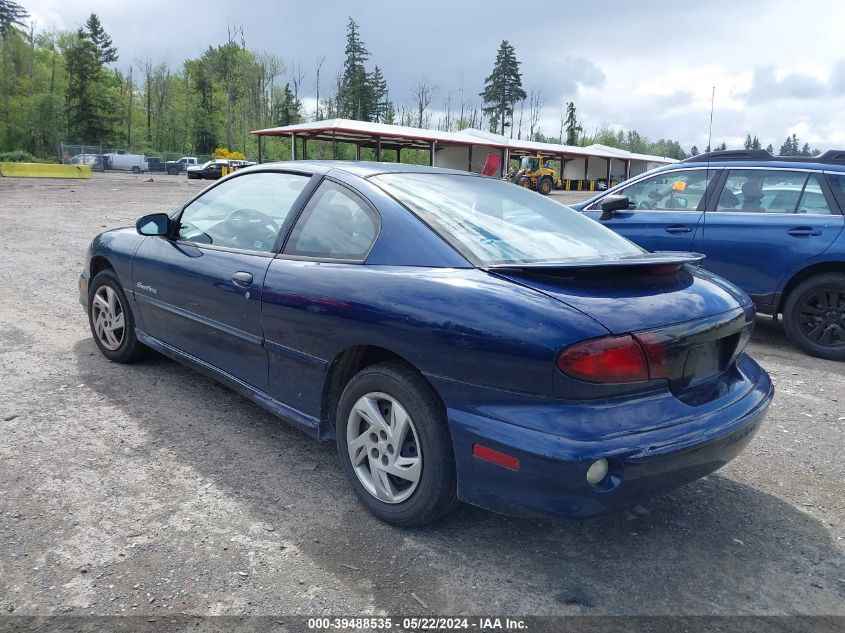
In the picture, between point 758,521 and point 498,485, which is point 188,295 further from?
point 758,521

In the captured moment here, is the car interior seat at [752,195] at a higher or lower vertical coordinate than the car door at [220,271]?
higher

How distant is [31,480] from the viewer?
3107 mm

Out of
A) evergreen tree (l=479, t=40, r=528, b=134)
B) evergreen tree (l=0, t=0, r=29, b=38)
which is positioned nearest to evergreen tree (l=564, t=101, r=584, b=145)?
evergreen tree (l=479, t=40, r=528, b=134)

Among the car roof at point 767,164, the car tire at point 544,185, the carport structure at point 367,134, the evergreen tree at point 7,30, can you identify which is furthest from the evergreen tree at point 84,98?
the car roof at point 767,164

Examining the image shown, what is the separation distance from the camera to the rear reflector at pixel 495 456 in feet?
7.54

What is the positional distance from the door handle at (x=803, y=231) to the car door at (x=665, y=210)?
0.81 m

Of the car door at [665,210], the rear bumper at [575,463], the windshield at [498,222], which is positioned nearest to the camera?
the rear bumper at [575,463]

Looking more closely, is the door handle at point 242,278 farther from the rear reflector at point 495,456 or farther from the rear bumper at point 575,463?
the rear reflector at point 495,456

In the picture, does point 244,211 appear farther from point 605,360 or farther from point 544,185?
point 544,185

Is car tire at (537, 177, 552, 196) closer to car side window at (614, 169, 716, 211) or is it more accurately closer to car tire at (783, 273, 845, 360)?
→ car side window at (614, 169, 716, 211)

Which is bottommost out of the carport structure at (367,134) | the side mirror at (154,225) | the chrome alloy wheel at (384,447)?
the chrome alloy wheel at (384,447)

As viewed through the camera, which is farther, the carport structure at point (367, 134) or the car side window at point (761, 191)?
the carport structure at point (367, 134)

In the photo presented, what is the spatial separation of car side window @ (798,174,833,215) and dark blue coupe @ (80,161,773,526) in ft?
10.9

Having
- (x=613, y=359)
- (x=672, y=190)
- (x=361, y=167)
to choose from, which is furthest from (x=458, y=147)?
(x=613, y=359)
